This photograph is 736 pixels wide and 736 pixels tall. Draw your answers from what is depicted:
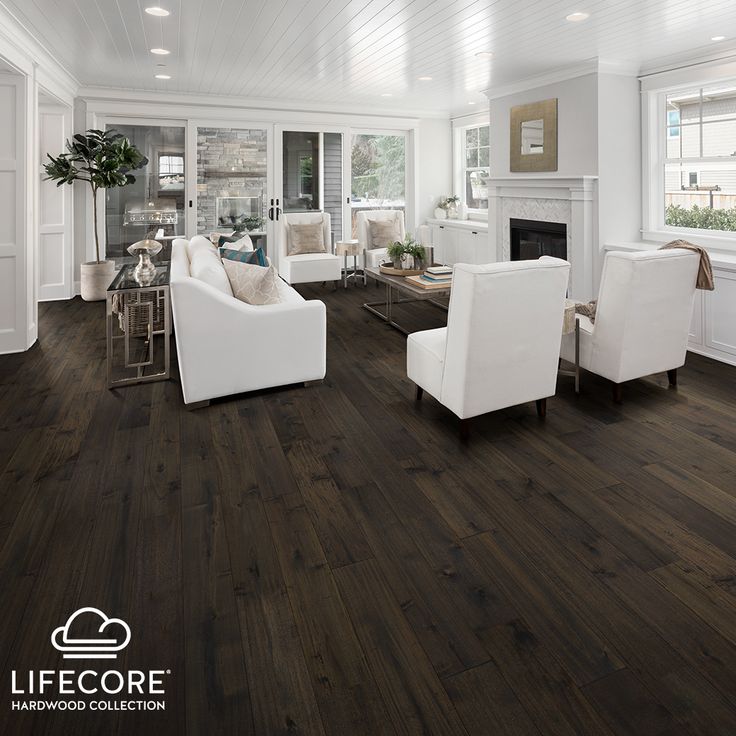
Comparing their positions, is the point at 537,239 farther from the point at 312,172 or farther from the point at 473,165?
the point at 312,172

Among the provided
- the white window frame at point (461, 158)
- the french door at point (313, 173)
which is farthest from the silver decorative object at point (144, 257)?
the white window frame at point (461, 158)

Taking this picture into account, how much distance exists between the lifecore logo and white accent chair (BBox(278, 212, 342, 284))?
18.7 ft

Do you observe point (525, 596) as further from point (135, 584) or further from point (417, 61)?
point (417, 61)

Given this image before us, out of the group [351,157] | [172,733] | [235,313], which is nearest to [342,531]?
[172,733]

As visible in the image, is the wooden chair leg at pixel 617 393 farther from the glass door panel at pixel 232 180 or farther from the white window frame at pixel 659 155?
the glass door panel at pixel 232 180

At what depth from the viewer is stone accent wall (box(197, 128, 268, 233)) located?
7.45 metres

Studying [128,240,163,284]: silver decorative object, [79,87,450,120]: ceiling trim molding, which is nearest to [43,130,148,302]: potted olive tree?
[79,87,450,120]: ceiling trim molding

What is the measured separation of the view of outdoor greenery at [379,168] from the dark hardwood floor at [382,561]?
5738 mm

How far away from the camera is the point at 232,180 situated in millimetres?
7648

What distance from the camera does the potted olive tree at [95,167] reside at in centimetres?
615

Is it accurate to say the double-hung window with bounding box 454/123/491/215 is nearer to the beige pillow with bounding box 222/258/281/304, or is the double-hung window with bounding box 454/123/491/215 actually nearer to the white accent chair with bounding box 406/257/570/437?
the beige pillow with bounding box 222/258/281/304

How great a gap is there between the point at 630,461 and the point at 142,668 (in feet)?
7.64

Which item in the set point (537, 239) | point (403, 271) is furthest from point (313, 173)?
point (537, 239)

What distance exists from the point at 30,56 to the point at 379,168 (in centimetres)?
504
